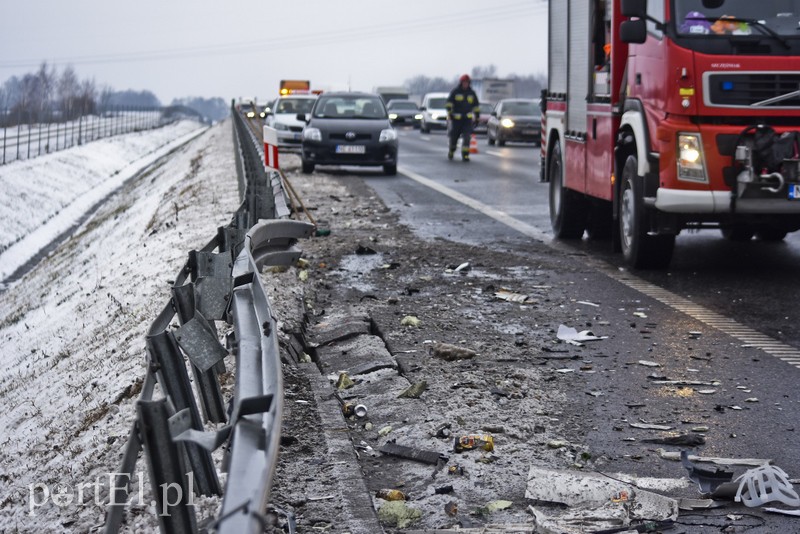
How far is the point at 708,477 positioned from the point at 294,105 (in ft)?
106

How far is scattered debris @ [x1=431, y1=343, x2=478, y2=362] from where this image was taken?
24.6 ft

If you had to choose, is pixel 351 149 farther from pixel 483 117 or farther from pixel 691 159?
pixel 483 117

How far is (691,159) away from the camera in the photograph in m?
10.2

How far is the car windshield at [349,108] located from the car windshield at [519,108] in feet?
44.5

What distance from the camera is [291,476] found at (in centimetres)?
505

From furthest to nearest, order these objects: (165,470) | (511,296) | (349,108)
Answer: (349,108)
(511,296)
(165,470)

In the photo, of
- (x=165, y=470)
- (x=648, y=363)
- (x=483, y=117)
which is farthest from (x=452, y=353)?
(x=483, y=117)

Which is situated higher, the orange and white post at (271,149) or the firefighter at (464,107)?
the firefighter at (464,107)

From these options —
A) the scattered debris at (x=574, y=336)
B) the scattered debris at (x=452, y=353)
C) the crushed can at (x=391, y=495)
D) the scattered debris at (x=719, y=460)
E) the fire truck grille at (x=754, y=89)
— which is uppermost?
the fire truck grille at (x=754, y=89)

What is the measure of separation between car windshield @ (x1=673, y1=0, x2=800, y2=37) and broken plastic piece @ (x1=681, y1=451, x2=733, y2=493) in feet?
19.0

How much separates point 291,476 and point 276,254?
12.6ft

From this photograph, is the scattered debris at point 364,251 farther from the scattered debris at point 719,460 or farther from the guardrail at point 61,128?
the guardrail at point 61,128

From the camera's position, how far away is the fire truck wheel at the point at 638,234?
1097 centimetres

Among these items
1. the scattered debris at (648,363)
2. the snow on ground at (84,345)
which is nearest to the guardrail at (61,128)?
the snow on ground at (84,345)
